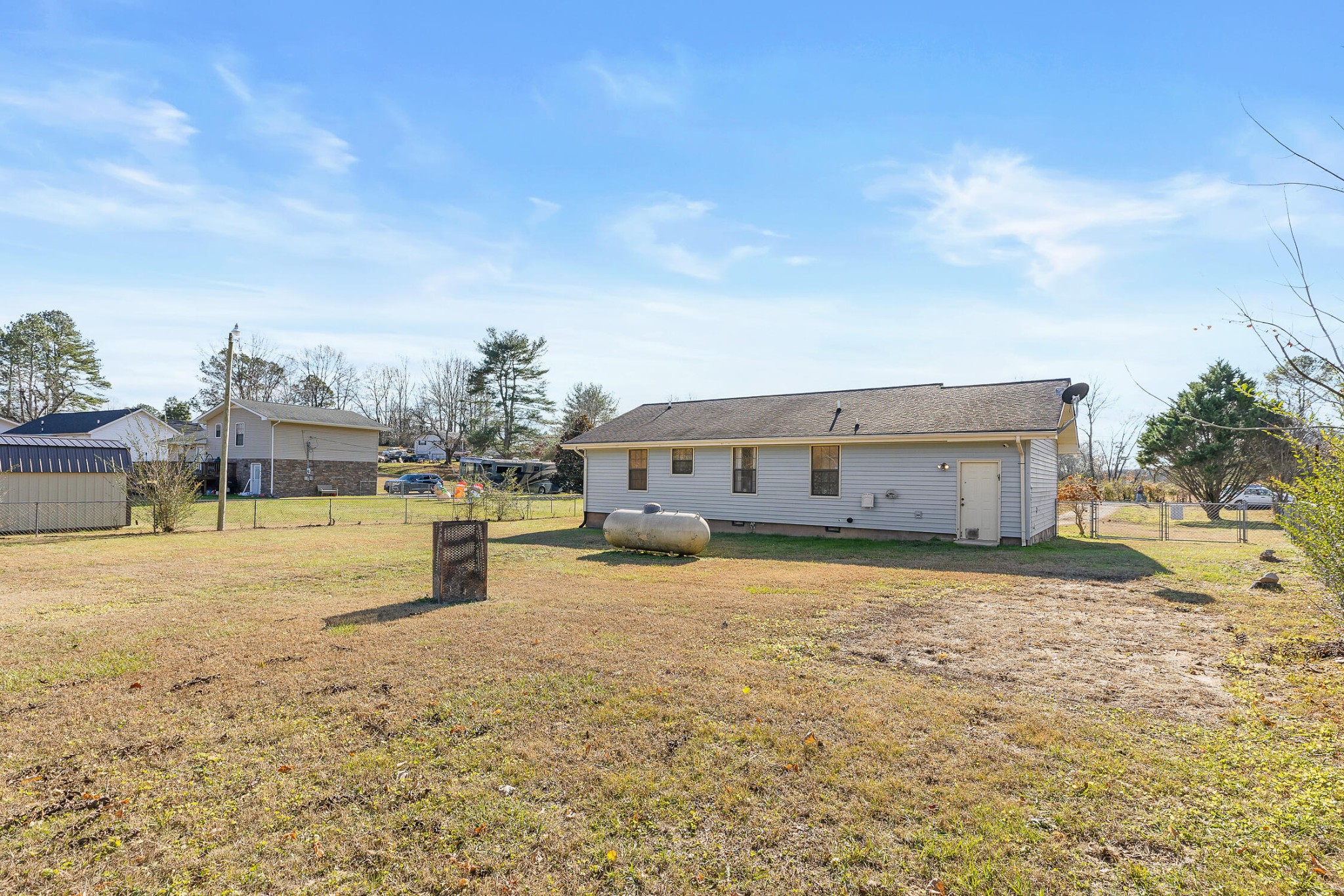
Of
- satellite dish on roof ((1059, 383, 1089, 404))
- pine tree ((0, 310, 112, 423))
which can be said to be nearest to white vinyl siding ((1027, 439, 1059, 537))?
satellite dish on roof ((1059, 383, 1089, 404))

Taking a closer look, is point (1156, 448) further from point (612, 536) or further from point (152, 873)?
point (152, 873)

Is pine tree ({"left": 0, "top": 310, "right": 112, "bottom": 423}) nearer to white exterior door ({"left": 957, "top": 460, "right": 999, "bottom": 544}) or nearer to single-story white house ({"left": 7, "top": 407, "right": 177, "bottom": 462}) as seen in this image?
single-story white house ({"left": 7, "top": 407, "right": 177, "bottom": 462})

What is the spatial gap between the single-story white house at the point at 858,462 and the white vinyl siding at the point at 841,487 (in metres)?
0.03

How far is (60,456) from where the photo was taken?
1747 cm

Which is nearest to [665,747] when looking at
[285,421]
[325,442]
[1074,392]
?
[1074,392]

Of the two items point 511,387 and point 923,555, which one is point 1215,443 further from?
point 511,387

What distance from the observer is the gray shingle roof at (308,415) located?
32406 mm

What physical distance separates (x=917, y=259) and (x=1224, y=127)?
914 cm

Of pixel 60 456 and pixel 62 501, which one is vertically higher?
pixel 60 456

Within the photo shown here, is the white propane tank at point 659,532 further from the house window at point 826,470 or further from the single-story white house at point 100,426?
the single-story white house at point 100,426

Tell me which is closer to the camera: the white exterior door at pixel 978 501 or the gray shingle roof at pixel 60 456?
the white exterior door at pixel 978 501

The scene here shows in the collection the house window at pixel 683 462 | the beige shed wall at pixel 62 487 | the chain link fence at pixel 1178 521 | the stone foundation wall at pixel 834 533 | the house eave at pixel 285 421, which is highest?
the house eave at pixel 285 421

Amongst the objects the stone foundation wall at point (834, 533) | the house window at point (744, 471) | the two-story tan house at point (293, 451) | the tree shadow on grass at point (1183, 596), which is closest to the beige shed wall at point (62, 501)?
the stone foundation wall at point (834, 533)

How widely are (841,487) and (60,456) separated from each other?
20633 mm
